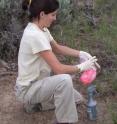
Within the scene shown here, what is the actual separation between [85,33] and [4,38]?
1066 mm

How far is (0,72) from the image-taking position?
183 inches

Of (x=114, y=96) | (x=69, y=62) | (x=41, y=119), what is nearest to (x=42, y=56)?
(x=41, y=119)

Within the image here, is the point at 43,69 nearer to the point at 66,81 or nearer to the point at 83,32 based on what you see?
the point at 66,81

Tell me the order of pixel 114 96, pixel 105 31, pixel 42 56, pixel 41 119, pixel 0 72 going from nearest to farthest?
pixel 42 56 → pixel 41 119 → pixel 114 96 → pixel 0 72 → pixel 105 31

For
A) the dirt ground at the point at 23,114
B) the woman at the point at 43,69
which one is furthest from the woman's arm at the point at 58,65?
the dirt ground at the point at 23,114

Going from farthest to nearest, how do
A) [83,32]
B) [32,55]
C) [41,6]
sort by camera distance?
[83,32] < [32,55] < [41,6]

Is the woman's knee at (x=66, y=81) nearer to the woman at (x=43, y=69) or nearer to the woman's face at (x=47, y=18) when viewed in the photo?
the woman at (x=43, y=69)

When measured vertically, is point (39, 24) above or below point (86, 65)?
above

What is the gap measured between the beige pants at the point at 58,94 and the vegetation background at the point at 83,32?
21.2 inches

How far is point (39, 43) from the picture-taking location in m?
3.54

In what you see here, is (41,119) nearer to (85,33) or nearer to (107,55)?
(107,55)

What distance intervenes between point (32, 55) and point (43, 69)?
15 centimetres

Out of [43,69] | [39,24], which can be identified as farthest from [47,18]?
[43,69]

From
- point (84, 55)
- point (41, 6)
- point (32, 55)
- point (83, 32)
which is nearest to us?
point (41, 6)
